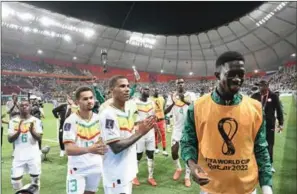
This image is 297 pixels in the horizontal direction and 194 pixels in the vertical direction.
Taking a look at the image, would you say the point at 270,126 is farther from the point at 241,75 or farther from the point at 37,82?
the point at 37,82

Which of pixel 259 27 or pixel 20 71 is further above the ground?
pixel 259 27

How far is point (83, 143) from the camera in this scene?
12.9ft

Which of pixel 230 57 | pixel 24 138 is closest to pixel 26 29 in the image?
pixel 24 138

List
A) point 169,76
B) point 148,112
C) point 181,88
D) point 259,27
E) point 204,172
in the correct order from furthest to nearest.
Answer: point 169,76
point 259,27
point 148,112
point 181,88
point 204,172

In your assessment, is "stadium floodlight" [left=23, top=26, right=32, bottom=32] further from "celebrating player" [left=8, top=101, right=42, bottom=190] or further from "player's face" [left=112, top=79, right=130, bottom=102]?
"player's face" [left=112, top=79, right=130, bottom=102]

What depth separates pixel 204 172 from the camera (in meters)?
2.23

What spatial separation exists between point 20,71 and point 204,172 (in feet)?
128

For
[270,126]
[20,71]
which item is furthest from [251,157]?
[20,71]

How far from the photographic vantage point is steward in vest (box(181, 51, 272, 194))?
7.42ft

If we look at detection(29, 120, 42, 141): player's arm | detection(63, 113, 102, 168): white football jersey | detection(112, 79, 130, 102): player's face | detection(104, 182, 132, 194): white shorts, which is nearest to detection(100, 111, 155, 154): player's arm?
detection(112, 79, 130, 102): player's face

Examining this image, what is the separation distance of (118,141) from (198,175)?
1134mm

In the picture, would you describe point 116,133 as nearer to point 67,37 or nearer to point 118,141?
point 118,141

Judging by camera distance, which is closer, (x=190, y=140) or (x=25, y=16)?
(x=190, y=140)

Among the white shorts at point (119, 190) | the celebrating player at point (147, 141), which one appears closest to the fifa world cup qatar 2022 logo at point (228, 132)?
the white shorts at point (119, 190)
